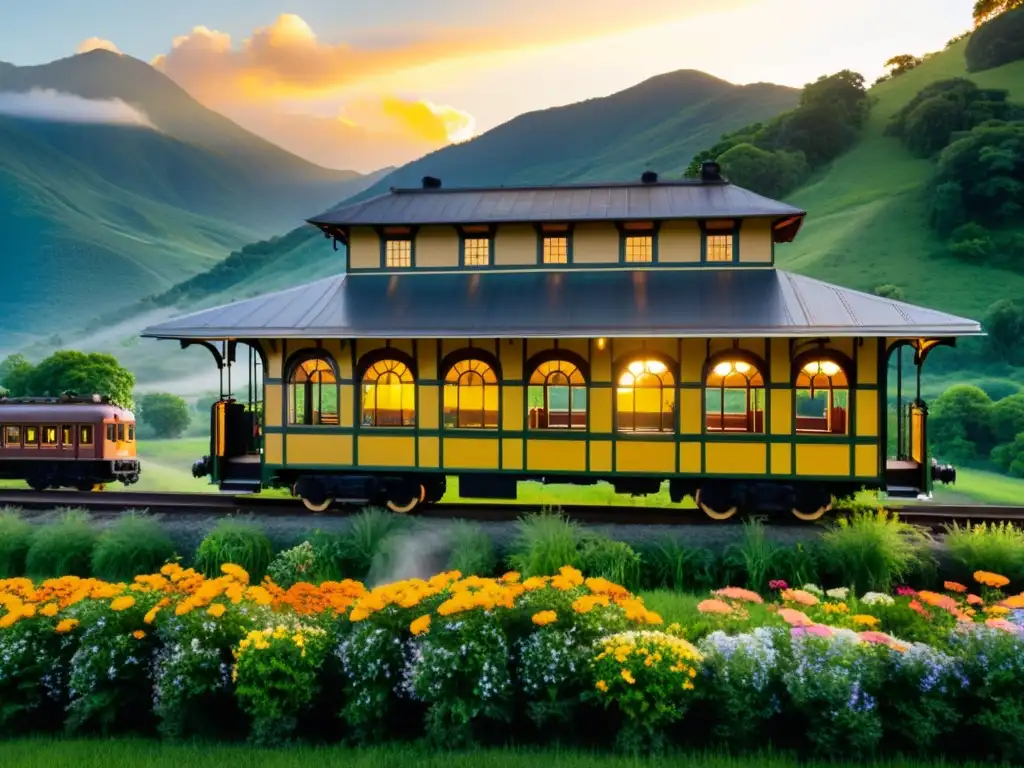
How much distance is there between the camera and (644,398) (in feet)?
43.3

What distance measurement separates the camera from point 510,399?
13.4m

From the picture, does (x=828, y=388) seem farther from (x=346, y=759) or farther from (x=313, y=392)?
(x=346, y=759)

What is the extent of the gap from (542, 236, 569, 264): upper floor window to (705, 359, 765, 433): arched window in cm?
400

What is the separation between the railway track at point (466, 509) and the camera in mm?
12766

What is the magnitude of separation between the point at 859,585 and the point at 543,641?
20.7ft

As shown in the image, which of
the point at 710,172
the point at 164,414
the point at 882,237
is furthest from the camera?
the point at 882,237

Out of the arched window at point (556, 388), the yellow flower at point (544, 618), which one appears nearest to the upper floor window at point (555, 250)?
the arched window at point (556, 388)

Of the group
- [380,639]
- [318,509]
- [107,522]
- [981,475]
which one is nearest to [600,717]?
[380,639]

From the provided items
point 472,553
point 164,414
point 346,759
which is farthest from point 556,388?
point 164,414

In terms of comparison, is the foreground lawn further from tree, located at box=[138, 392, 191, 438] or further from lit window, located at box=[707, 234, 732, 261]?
tree, located at box=[138, 392, 191, 438]

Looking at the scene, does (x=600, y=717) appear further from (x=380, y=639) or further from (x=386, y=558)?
(x=386, y=558)

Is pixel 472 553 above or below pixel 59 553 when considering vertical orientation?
above

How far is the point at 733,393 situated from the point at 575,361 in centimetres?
308

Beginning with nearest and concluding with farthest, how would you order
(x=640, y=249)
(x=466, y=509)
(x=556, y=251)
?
1. (x=466, y=509)
2. (x=640, y=249)
3. (x=556, y=251)
